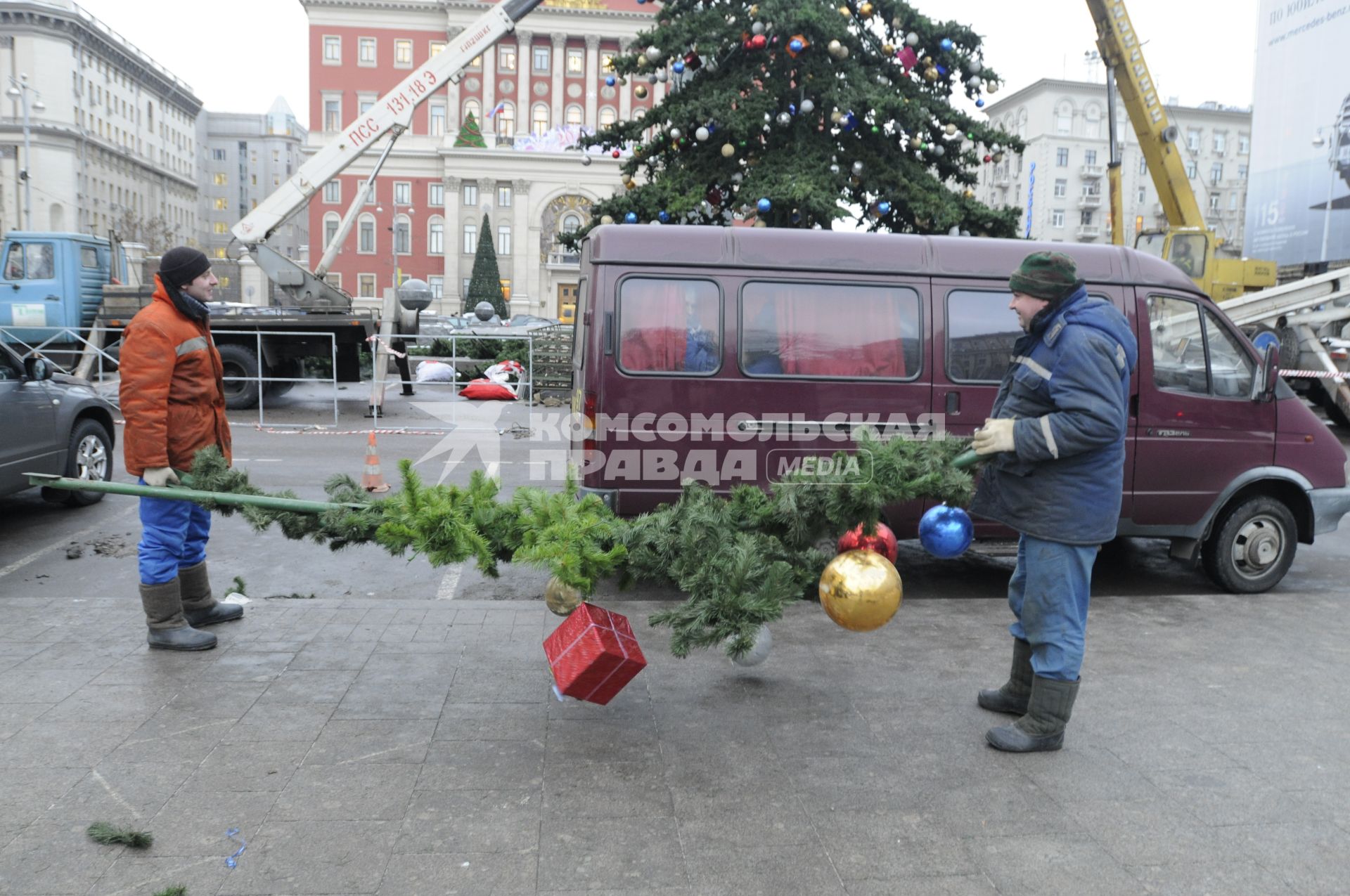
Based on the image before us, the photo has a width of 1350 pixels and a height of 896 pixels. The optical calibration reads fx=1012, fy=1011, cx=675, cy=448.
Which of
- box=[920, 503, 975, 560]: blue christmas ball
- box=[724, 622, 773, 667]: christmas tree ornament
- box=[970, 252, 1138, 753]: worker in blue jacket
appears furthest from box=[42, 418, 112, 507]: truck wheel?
box=[970, 252, 1138, 753]: worker in blue jacket

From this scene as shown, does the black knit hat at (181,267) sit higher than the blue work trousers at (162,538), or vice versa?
the black knit hat at (181,267)

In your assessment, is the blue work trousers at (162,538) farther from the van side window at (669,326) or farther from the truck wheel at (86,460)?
the truck wheel at (86,460)

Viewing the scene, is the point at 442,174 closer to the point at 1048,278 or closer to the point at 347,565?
the point at 347,565

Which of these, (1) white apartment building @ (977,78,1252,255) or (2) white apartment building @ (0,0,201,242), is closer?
(2) white apartment building @ (0,0,201,242)

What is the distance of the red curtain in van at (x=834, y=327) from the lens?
21.4 feet

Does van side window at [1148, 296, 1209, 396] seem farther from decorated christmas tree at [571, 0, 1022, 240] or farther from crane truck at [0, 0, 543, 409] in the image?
crane truck at [0, 0, 543, 409]

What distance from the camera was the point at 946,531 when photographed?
4164 millimetres

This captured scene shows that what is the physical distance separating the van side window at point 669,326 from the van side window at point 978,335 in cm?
154

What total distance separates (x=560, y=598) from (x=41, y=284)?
18.4 metres

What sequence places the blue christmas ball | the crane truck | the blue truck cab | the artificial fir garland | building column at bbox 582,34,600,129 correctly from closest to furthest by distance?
the artificial fir garland, the blue christmas ball, the crane truck, the blue truck cab, building column at bbox 582,34,600,129

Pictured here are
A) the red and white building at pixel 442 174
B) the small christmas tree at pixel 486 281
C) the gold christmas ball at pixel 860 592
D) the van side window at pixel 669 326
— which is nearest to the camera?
the gold christmas ball at pixel 860 592

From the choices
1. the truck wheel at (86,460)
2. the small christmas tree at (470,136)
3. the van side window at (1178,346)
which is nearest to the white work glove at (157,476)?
the truck wheel at (86,460)

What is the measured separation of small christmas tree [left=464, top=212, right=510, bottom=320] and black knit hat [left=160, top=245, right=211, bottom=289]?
58.9 m

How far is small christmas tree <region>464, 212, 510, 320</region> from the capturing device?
64.8 metres
